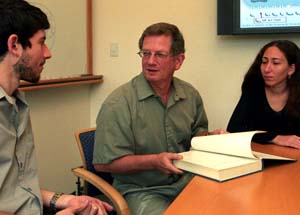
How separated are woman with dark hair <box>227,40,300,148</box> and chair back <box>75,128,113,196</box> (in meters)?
0.83

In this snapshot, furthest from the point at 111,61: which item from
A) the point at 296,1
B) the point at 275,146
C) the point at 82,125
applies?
the point at 275,146

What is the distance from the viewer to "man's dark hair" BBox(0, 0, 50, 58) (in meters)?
1.28

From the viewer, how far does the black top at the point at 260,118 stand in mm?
2303

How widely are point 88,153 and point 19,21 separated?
0.81m

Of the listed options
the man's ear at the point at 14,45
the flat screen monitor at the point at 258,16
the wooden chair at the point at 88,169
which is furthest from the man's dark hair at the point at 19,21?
the flat screen monitor at the point at 258,16

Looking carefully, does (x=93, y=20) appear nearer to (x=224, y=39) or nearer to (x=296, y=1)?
(x=224, y=39)

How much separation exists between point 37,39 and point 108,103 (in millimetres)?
538

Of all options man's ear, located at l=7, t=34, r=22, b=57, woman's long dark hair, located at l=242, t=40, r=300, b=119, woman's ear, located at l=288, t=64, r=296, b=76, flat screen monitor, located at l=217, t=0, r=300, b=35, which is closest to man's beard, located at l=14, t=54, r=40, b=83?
man's ear, located at l=7, t=34, r=22, b=57

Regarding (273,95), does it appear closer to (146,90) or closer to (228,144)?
(146,90)

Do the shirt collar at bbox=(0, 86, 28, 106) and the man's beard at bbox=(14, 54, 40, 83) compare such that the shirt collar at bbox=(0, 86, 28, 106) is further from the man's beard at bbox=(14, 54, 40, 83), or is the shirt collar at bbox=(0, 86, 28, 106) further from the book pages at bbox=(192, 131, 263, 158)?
the book pages at bbox=(192, 131, 263, 158)

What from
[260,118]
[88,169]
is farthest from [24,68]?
[260,118]

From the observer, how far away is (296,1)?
8.85ft

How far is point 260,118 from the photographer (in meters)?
2.38

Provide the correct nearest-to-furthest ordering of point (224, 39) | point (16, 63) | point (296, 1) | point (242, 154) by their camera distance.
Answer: point (16, 63), point (242, 154), point (296, 1), point (224, 39)
